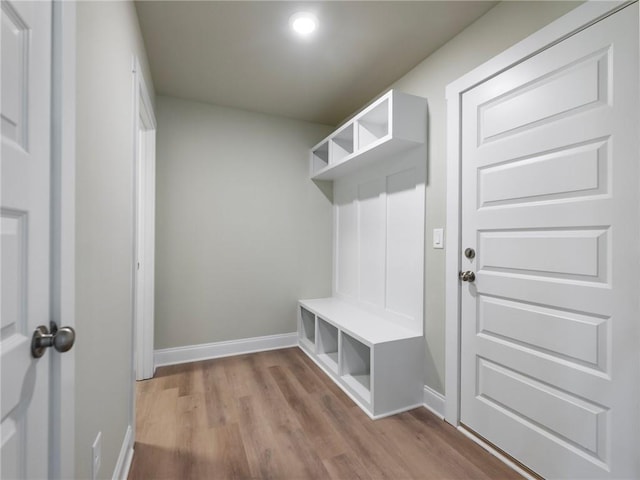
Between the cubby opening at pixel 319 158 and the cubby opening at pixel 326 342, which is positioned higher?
the cubby opening at pixel 319 158

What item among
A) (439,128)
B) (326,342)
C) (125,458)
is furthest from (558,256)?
(125,458)

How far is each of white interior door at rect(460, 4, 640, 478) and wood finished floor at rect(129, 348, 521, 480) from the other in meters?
0.28

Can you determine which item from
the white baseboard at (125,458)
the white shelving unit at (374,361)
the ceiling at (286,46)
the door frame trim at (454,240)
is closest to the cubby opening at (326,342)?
the white shelving unit at (374,361)

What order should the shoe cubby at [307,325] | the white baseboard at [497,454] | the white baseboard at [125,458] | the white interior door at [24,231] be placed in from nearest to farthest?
the white interior door at [24,231]
the white baseboard at [125,458]
the white baseboard at [497,454]
the shoe cubby at [307,325]

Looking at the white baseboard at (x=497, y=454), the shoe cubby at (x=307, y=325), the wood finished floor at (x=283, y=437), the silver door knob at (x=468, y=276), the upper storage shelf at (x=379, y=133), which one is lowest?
the wood finished floor at (x=283, y=437)

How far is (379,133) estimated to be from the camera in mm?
2412

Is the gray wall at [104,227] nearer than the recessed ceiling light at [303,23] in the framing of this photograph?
Yes

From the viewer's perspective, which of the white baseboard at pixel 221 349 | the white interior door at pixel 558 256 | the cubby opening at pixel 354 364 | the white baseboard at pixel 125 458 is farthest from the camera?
the white baseboard at pixel 221 349

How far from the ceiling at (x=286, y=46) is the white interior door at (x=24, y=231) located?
1261 millimetres

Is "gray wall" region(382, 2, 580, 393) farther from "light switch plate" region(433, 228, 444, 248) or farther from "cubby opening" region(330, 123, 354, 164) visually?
"cubby opening" region(330, 123, 354, 164)

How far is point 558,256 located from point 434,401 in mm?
1189

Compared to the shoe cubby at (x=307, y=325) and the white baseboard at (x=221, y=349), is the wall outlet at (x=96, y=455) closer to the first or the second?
the white baseboard at (x=221, y=349)

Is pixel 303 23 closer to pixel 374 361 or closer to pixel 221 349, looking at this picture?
pixel 374 361

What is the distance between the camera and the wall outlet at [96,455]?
0.99m
